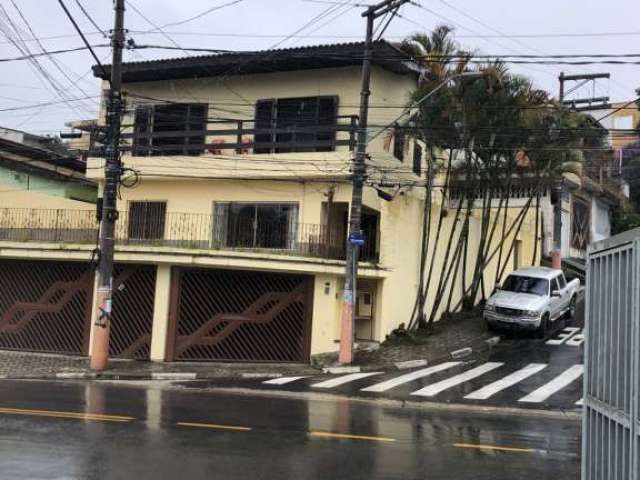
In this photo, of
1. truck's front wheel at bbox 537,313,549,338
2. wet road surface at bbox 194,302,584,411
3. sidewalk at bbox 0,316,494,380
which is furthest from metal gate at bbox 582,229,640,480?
truck's front wheel at bbox 537,313,549,338

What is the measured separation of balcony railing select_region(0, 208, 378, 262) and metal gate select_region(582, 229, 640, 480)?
15394mm

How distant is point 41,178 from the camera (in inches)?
1144

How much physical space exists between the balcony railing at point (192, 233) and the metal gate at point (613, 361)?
15394mm

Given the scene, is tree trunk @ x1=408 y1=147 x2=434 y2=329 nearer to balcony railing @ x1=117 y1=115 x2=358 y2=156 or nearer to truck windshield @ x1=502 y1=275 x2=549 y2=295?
truck windshield @ x1=502 y1=275 x2=549 y2=295

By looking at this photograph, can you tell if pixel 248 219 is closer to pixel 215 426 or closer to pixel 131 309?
pixel 131 309

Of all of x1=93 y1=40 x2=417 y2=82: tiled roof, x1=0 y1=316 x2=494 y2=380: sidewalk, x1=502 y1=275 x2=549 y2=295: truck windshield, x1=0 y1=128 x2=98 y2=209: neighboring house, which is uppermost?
x1=93 y1=40 x2=417 y2=82: tiled roof

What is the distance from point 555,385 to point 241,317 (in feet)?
29.6

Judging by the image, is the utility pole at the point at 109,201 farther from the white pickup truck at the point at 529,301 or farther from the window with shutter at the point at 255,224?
the white pickup truck at the point at 529,301

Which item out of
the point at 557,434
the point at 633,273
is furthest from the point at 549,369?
the point at 633,273

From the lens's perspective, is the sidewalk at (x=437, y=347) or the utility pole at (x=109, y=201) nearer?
the utility pole at (x=109, y=201)

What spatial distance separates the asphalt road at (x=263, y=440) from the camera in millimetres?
7219

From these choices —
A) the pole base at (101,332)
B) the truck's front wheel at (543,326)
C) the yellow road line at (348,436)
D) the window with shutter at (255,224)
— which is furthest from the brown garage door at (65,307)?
the truck's front wheel at (543,326)

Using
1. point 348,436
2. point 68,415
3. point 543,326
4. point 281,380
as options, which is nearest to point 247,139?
point 281,380

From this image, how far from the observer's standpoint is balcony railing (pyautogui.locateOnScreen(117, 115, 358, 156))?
65.9 ft
